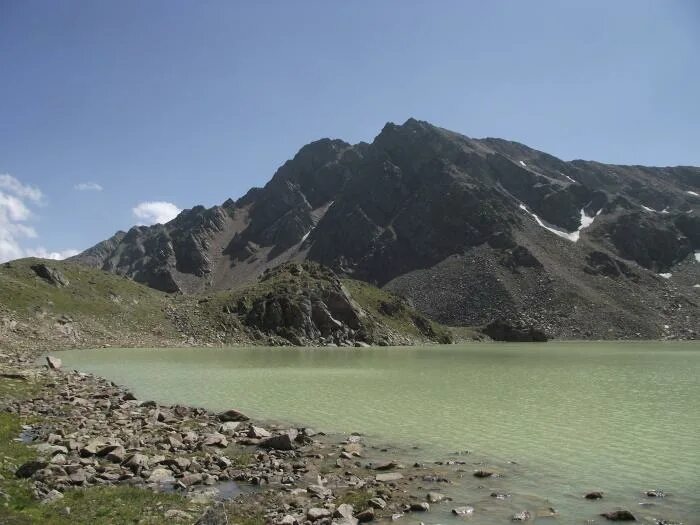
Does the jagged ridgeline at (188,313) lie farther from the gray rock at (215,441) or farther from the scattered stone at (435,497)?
the scattered stone at (435,497)

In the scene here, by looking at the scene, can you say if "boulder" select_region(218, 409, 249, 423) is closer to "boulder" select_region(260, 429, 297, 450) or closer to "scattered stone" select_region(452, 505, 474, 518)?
"boulder" select_region(260, 429, 297, 450)

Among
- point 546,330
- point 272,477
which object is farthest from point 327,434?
point 546,330

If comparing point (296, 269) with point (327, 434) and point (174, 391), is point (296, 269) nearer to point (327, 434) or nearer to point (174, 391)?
point (174, 391)

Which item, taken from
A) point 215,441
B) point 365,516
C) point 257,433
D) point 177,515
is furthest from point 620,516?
point 215,441

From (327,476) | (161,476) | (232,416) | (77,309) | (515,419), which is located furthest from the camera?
(77,309)

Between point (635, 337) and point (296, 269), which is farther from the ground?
point (296, 269)

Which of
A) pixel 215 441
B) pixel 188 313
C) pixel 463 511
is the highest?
pixel 188 313

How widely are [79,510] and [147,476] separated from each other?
363 cm

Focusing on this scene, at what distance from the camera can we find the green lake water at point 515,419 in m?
15.9

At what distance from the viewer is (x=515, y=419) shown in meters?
28.0

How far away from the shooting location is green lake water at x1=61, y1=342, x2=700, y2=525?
15.9 meters

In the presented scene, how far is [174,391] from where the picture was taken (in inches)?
1560

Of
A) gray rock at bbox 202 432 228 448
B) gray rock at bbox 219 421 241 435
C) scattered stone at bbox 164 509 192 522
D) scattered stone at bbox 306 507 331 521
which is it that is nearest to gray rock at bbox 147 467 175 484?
scattered stone at bbox 164 509 192 522

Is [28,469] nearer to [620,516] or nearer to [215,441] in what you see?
[215,441]
